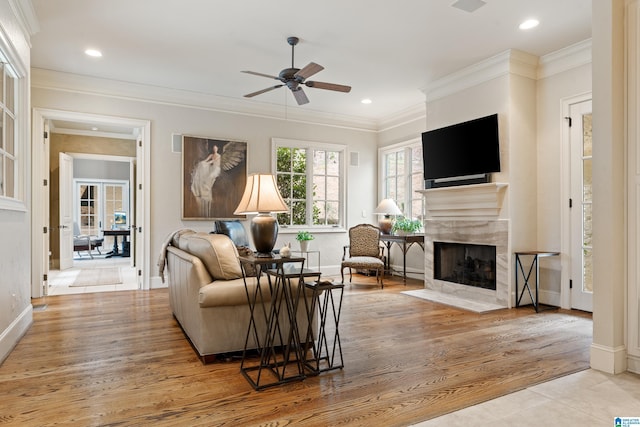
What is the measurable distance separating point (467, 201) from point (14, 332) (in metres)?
4.76

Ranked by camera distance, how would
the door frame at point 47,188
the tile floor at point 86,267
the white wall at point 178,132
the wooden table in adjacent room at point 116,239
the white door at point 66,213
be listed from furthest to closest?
the wooden table in adjacent room at point 116,239, the white door at point 66,213, the tile floor at point 86,267, the white wall at point 178,132, the door frame at point 47,188

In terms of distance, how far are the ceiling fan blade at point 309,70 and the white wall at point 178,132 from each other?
2543mm

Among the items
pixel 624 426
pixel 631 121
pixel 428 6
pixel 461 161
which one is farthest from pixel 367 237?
pixel 624 426

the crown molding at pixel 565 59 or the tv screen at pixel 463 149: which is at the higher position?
the crown molding at pixel 565 59

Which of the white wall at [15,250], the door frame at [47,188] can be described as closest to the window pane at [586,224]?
the white wall at [15,250]

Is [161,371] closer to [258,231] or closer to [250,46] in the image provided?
[258,231]

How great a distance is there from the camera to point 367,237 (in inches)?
257

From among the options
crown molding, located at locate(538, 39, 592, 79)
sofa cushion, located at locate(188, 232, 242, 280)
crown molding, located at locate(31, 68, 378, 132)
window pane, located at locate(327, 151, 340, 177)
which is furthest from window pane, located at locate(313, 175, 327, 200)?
sofa cushion, located at locate(188, 232, 242, 280)

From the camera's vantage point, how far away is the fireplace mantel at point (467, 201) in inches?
187

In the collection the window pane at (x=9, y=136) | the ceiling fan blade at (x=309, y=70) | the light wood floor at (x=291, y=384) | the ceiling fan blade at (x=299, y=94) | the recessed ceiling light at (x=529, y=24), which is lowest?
the light wood floor at (x=291, y=384)

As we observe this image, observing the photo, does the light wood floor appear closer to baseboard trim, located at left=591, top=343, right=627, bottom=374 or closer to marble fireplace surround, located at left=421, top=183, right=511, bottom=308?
baseboard trim, located at left=591, top=343, right=627, bottom=374

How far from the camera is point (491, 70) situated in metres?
4.84

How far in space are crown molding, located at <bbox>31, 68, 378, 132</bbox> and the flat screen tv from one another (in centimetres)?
205

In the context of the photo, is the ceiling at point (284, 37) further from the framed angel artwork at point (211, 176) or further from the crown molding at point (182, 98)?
the framed angel artwork at point (211, 176)
